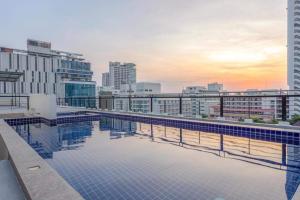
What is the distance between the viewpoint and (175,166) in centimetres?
291

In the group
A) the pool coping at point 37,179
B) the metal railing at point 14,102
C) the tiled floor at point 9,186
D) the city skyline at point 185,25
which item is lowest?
the tiled floor at point 9,186

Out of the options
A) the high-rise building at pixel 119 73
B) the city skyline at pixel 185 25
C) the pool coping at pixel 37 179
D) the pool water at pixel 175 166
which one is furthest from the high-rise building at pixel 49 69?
the pool coping at pixel 37 179

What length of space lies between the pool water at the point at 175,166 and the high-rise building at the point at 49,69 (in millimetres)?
41055

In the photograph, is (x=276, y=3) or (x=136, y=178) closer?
(x=136, y=178)

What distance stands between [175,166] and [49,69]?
152 ft

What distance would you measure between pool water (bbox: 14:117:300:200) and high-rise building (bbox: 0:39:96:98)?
41055 millimetres

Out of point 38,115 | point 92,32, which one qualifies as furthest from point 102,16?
point 38,115

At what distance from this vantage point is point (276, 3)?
25.6 feet

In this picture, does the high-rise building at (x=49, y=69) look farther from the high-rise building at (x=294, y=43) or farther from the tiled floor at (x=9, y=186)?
the high-rise building at (x=294, y=43)

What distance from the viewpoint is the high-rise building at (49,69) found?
39.9m

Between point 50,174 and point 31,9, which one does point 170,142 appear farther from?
point 31,9

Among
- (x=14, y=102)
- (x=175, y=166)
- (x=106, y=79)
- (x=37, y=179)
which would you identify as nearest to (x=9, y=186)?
(x=37, y=179)

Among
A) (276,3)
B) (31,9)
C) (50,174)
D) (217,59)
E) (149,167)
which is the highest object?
(31,9)

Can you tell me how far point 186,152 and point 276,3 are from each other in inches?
287
